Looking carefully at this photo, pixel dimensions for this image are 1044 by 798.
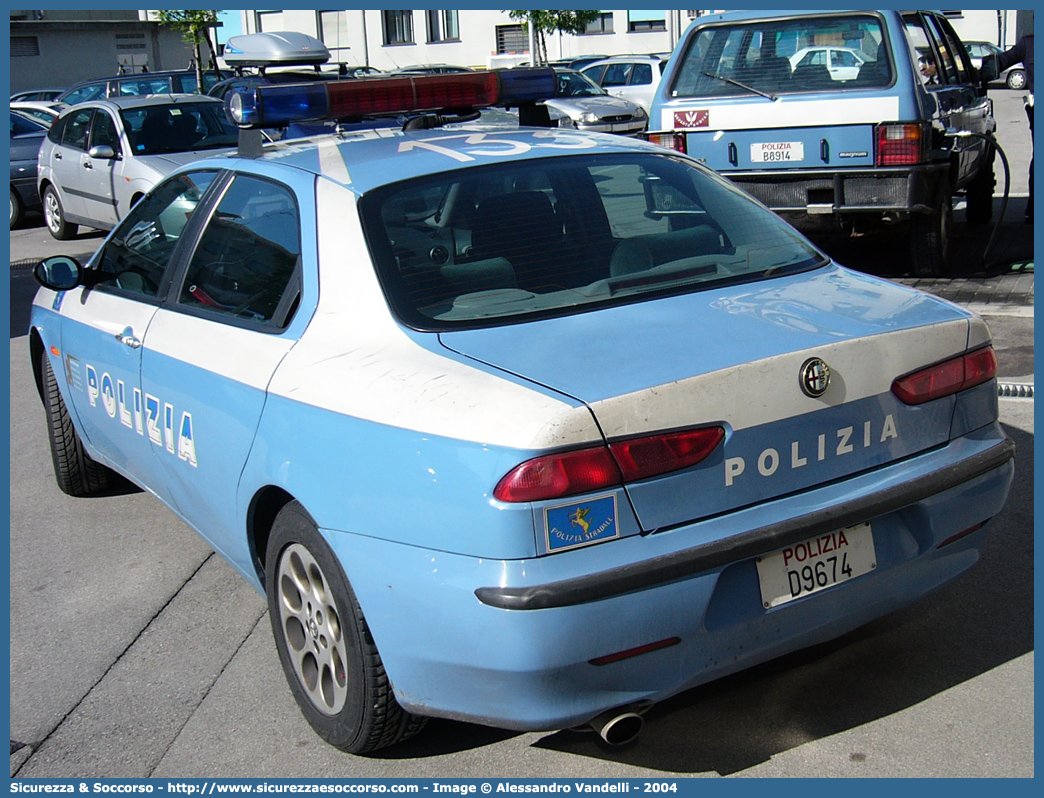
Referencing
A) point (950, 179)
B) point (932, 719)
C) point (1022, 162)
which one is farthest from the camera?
point (1022, 162)

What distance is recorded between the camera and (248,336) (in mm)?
3271

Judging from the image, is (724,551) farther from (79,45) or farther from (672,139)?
(79,45)

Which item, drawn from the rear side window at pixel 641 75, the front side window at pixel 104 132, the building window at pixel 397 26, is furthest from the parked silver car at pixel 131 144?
the building window at pixel 397 26

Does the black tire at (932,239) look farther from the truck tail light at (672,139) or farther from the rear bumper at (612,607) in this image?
the rear bumper at (612,607)

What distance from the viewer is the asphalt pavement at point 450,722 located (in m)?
2.91

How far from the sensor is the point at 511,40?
44.7m

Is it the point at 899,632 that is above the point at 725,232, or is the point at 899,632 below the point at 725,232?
below

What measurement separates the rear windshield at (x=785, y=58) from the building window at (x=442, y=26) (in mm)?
39149

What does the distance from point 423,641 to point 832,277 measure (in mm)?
1619

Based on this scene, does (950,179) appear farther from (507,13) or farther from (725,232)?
(507,13)

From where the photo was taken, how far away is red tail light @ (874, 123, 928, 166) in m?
7.64

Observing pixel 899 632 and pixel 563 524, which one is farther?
pixel 899 632
